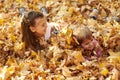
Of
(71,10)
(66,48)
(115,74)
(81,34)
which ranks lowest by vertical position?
(115,74)

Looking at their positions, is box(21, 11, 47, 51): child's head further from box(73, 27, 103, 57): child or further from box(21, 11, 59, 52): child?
box(73, 27, 103, 57): child

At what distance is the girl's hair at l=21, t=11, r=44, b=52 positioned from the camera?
9.06 feet

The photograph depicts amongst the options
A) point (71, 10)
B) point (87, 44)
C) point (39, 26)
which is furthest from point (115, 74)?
point (71, 10)

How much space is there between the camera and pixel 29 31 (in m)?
2.82

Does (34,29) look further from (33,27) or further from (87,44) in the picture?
(87,44)

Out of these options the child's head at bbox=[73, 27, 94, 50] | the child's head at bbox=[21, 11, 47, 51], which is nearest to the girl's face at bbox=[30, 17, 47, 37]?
the child's head at bbox=[21, 11, 47, 51]

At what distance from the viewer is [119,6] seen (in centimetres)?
354

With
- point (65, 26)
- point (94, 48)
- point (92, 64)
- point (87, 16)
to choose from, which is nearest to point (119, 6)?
point (87, 16)

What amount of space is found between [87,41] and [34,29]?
48cm

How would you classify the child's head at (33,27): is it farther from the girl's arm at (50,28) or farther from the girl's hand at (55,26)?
the girl's hand at (55,26)

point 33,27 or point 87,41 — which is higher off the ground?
point 33,27

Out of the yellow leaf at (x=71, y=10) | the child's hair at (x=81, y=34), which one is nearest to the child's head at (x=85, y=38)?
the child's hair at (x=81, y=34)

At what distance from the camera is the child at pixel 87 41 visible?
2.61 metres

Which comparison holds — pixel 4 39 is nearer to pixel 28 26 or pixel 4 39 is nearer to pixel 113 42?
pixel 28 26
